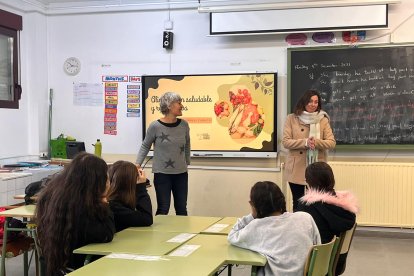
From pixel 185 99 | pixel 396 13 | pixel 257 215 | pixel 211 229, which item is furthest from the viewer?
pixel 185 99

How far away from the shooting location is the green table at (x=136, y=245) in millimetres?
2137

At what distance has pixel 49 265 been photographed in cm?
220

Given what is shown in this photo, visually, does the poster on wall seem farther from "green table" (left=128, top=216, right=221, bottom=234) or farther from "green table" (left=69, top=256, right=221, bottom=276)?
"green table" (left=69, top=256, right=221, bottom=276)

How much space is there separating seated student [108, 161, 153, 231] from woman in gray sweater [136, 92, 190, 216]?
1299 millimetres

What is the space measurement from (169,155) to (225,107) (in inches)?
55.2

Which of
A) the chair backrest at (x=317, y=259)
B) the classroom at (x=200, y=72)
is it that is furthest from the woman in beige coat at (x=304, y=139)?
the chair backrest at (x=317, y=259)

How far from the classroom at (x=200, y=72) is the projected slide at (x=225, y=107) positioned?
0.26 ft

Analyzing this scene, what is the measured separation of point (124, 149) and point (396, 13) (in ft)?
11.4

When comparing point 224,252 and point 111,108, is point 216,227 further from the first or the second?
point 111,108

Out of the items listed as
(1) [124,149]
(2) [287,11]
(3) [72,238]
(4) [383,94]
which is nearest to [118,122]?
(1) [124,149]

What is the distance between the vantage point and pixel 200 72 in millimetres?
5383

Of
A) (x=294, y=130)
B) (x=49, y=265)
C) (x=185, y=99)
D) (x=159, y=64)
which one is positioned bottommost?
(x=49, y=265)

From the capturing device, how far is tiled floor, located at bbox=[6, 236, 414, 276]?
3.81m

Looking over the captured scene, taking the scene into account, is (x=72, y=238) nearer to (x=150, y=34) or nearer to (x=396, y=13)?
(x=150, y=34)
